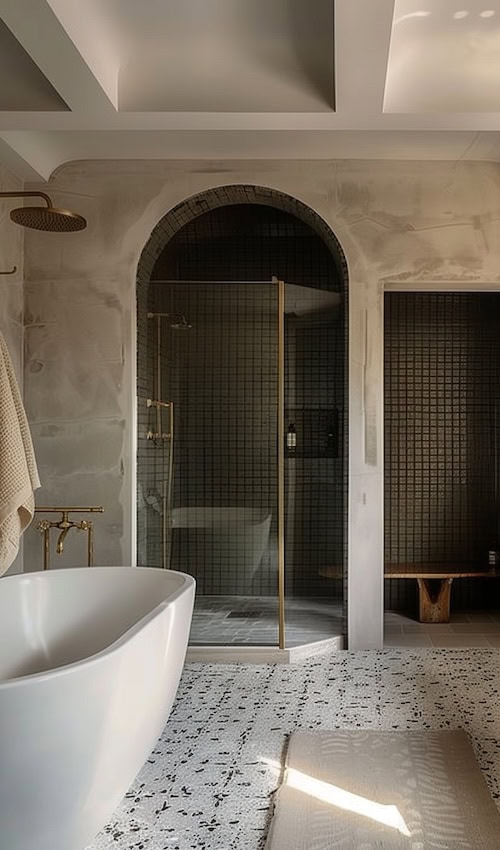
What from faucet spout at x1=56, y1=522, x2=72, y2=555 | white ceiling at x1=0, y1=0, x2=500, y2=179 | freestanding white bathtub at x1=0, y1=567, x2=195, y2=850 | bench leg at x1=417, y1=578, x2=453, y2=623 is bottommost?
bench leg at x1=417, y1=578, x2=453, y2=623

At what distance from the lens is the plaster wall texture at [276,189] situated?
4.09 m

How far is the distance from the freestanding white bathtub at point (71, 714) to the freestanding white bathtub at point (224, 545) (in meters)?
1.10

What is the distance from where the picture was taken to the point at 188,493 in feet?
13.1

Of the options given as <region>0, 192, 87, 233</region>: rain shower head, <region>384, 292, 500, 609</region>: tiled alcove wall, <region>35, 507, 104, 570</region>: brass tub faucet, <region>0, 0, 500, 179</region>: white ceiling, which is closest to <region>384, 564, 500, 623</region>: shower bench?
<region>384, 292, 500, 609</region>: tiled alcove wall

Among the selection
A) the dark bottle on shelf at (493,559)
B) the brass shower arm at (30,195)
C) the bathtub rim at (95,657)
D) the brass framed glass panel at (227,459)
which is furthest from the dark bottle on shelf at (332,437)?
the brass shower arm at (30,195)

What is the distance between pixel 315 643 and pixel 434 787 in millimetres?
1584

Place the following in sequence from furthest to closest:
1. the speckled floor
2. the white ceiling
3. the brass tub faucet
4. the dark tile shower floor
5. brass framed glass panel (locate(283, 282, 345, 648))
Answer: brass framed glass panel (locate(283, 282, 345, 648)) < the dark tile shower floor < the brass tub faucet < the white ceiling < the speckled floor

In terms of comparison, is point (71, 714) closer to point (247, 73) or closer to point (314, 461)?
point (314, 461)

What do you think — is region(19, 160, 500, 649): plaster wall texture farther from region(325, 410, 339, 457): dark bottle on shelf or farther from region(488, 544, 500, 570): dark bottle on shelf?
region(488, 544, 500, 570): dark bottle on shelf

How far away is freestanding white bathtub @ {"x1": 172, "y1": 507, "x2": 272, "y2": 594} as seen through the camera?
397 cm

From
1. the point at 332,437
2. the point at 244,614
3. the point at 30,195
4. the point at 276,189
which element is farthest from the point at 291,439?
the point at 30,195

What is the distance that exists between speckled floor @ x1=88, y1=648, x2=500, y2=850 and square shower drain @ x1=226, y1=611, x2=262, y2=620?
0.89ft

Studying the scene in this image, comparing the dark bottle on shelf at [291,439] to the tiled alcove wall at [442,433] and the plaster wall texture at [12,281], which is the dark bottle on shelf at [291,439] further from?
the plaster wall texture at [12,281]

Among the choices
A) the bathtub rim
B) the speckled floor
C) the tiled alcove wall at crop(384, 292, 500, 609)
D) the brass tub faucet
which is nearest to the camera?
the bathtub rim
